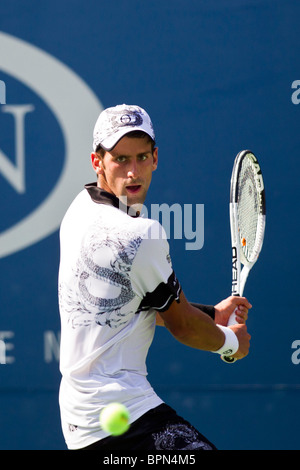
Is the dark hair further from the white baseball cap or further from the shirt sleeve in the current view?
the shirt sleeve

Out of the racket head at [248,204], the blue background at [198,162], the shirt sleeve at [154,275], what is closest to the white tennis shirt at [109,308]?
the shirt sleeve at [154,275]

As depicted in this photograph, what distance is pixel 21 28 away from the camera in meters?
3.81

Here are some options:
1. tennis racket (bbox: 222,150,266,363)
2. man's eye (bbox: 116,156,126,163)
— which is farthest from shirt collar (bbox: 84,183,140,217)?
tennis racket (bbox: 222,150,266,363)

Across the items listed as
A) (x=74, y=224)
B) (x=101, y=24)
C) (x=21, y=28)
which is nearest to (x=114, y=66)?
(x=101, y=24)

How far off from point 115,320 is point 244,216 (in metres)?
0.93

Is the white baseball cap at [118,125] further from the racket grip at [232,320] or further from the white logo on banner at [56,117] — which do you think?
the white logo on banner at [56,117]

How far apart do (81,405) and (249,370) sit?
1568 mm

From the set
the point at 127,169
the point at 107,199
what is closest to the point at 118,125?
A: the point at 127,169

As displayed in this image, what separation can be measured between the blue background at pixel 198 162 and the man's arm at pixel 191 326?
1190 mm

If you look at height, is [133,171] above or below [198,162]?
below

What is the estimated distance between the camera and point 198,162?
3812 mm

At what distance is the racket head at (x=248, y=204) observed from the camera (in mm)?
2988

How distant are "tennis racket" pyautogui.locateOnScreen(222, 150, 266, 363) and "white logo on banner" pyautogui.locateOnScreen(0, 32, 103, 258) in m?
0.93

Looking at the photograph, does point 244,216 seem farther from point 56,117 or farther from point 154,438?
point 56,117
